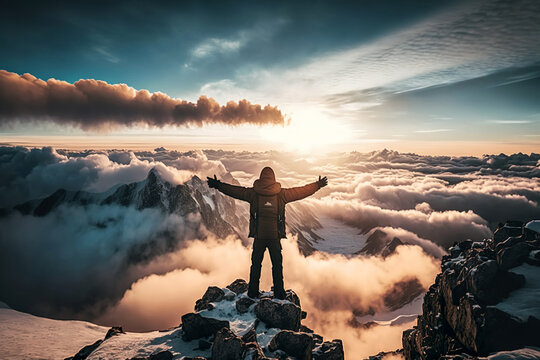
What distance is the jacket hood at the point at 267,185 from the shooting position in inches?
441

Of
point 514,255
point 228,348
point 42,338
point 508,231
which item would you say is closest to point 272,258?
point 228,348

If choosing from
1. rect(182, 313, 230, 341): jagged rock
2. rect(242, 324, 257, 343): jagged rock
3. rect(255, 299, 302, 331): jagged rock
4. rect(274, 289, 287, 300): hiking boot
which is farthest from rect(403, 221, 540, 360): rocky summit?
rect(182, 313, 230, 341): jagged rock

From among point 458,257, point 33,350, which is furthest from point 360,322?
point 33,350

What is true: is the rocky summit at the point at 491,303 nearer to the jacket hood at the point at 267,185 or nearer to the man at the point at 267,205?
the man at the point at 267,205

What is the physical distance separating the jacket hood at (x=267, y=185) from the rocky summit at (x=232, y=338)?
Answer: 596cm

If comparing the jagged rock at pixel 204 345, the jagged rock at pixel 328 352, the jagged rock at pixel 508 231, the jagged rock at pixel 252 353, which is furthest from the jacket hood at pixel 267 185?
the jagged rock at pixel 508 231

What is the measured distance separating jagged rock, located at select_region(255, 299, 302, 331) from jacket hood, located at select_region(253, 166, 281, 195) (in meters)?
5.97

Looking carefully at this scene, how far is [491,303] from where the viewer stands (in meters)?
12.1

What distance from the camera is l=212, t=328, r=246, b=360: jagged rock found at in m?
9.38

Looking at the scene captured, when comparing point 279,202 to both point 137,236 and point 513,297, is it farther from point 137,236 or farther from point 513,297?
point 137,236

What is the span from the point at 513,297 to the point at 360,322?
127 meters

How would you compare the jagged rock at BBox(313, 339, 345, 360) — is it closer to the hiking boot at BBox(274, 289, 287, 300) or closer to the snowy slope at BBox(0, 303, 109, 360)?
the hiking boot at BBox(274, 289, 287, 300)

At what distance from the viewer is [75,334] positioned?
2377 cm

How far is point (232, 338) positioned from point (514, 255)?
16.1 m
